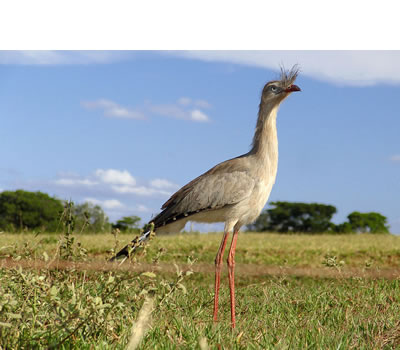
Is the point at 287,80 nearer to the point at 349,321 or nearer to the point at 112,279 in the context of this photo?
the point at 349,321

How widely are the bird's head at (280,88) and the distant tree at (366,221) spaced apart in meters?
31.7

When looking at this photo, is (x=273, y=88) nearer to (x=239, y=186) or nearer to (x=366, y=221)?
(x=239, y=186)

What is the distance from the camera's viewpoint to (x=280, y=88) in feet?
17.7

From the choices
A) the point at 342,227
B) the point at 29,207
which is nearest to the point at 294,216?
the point at 342,227

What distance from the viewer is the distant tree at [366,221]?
36.1 m

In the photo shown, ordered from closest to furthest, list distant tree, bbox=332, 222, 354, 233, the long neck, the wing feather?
1. the wing feather
2. the long neck
3. distant tree, bbox=332, 222, 354, 233

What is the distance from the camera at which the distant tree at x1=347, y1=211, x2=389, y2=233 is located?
3609cm

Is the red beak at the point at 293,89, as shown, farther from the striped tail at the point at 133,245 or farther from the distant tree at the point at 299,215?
the distant tree at the point at 299,215

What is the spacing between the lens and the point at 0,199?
2688cm

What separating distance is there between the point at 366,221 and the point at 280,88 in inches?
1341

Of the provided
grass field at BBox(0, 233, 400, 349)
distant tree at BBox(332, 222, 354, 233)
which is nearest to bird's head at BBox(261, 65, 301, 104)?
grass field at BBox(0, 233, 400, 349)

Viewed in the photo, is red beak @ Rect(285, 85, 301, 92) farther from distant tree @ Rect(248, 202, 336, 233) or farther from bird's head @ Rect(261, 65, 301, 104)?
distant tree @ Rect(248, 202, 336, 233)

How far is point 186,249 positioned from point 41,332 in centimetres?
844

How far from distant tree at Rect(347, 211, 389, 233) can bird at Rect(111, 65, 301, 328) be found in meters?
31.8
